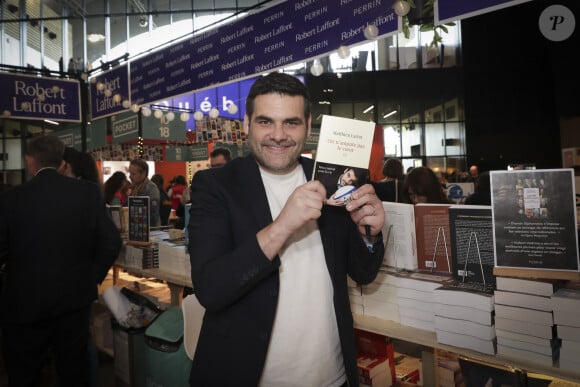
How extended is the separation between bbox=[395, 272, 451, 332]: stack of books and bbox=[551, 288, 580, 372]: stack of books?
395 millimetres

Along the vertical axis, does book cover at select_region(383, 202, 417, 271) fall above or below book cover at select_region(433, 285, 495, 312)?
above

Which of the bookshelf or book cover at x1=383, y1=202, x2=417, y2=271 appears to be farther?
book cover at x1=383, y1=202, x2=417, y2=271

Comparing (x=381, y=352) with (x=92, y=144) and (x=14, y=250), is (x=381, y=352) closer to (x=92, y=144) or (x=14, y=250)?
(x=14, y=250)

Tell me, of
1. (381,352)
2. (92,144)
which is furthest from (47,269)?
(92,144)

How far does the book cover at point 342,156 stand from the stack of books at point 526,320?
2.29ft

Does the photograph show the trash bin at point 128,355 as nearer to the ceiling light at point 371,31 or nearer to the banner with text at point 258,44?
the banner with text at point 258,44

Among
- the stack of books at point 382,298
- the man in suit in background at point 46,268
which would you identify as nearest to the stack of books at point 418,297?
the stack of books at point 382,298

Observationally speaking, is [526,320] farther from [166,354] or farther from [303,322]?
[166,354]

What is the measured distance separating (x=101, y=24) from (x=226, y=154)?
43.3ft

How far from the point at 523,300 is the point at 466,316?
0.65 ft

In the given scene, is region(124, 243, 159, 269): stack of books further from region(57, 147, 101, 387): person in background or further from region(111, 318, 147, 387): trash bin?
region(57, 147, 101, 387): person in background

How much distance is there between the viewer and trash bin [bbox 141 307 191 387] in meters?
2.36

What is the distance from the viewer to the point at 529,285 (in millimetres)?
1330

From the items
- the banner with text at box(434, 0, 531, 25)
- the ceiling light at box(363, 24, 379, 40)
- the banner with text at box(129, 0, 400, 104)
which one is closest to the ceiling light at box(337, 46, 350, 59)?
the banner with text at box(129, 0, 400, 104)
